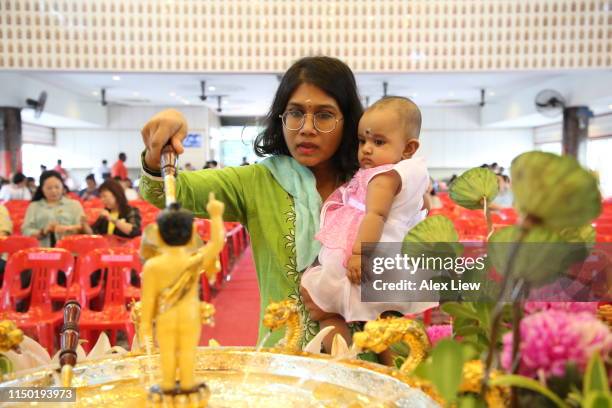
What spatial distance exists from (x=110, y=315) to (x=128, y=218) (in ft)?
3.92

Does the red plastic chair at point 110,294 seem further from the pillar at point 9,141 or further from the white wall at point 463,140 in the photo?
the white wall at point 463,140

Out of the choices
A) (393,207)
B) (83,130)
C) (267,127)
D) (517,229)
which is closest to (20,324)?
(267,127)

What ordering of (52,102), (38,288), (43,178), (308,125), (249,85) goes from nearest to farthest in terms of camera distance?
(308,125) < (38,288) < (43,178) < (249,85) < (52,102)

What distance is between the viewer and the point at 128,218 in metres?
4.11

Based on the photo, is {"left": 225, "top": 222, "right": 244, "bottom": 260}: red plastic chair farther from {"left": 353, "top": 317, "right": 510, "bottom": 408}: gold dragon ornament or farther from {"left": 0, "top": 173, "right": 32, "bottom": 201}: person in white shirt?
{"left": 353, "top": 317, "right": 510, "bottom": 408}: gold dragon ornament

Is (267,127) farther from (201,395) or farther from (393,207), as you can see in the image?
(201,395)

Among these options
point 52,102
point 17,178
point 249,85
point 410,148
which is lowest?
Answer: point 17,178

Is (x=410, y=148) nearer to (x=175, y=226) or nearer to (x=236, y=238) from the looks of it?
(x=175, y=226)

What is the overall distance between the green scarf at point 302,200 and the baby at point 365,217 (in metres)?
0.03

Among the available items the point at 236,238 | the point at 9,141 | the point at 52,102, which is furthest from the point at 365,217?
the point at 52,102

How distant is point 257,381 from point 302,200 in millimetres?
481

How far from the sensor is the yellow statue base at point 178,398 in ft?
1.62

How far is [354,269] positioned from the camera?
97 centimetres

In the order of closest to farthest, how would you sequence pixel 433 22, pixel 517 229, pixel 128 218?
pixel 517 229 < pixel 128 218 < pixel 433 22
